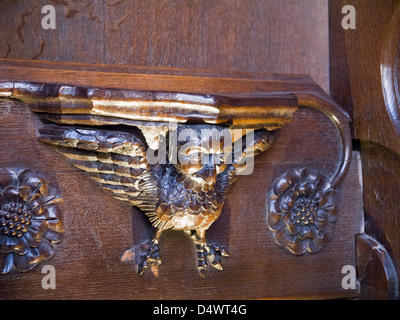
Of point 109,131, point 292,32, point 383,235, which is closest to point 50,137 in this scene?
point 109,131

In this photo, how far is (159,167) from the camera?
107 cm

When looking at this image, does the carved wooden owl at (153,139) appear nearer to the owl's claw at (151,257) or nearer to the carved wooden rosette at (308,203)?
the owl's claw at (151,257)

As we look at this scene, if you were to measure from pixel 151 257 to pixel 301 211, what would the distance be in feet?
1.13

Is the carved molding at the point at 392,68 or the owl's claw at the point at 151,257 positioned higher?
the carved molding at the point at 392,68

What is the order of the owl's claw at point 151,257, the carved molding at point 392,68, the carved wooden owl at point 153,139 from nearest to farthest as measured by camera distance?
the carved wooden owl at point 153,139 < the owl's claw at point 151,257 < the carved molding at point 392,68

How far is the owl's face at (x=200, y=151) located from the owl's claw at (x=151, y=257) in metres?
0.16

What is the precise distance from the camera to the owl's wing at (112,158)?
1006 millimetres

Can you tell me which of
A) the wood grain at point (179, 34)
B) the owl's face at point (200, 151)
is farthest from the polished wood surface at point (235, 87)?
the owl's face at point (200, 151)

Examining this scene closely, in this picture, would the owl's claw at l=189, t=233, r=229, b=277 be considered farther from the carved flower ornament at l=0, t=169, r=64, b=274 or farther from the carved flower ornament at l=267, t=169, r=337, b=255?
the carved flower ornament at l=0, t=169, r=64, b=274

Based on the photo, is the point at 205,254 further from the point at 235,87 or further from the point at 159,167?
the point at 235,87

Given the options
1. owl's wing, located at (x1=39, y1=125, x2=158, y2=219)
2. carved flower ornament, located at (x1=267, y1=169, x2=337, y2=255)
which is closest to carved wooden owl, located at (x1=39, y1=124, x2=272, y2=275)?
owl's wing, located at (x1=39, y1=125, x2=158, y2=219)

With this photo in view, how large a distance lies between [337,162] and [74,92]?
0.61 m

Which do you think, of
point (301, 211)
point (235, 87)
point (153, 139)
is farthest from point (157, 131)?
point (301, 211)

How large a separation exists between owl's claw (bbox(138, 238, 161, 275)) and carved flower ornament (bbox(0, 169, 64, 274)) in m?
0.16
